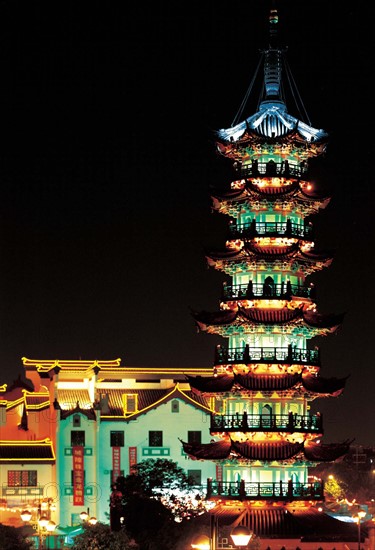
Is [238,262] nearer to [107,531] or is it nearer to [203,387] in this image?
[203,387]

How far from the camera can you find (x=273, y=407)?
69.8 m

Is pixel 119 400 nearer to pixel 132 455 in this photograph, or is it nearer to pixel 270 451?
pixel 132 455

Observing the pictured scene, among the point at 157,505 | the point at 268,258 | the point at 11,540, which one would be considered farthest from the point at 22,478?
the point at 268,258

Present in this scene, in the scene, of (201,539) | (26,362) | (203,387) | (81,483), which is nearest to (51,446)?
(81,483)

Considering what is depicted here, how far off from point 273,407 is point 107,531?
11.2 metres

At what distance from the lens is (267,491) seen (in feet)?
224

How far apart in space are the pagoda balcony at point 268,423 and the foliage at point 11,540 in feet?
34.9

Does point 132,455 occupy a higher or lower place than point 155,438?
lower

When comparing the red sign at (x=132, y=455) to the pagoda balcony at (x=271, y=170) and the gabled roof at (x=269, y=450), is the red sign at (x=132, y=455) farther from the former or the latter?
the pagoda balcony at (x=271, y=170)

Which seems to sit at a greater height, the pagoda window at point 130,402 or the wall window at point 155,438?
the pagoda window at point 130,402

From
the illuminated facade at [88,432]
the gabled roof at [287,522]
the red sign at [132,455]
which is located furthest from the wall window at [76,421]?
the gabled roof at [287,522]

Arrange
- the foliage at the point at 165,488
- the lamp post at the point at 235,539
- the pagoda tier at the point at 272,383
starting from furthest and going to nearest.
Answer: the foliage at the point at 165,488
the pagoda tier at the point at 272,383
the lamp post at the point at 235,539

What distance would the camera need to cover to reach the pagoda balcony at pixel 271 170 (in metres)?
72.8

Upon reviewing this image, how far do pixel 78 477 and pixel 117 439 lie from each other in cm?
430
